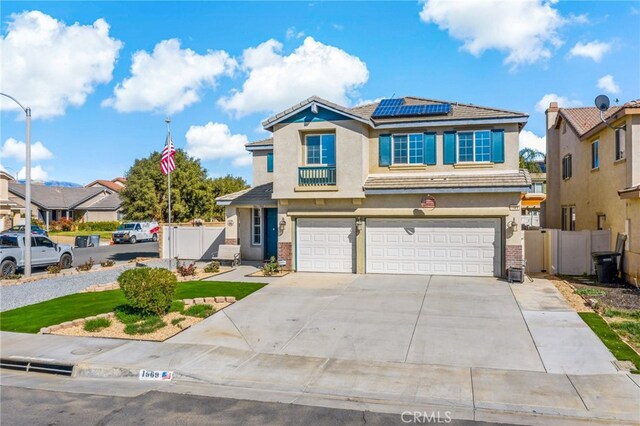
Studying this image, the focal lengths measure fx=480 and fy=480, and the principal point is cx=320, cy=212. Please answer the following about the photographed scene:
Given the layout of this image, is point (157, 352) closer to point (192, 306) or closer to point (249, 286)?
point (192, 306)

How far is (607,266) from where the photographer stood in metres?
16.2

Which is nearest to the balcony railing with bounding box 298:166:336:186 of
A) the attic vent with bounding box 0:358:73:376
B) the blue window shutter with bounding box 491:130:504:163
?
the blue window shutter with bounding box 491:130:504:163

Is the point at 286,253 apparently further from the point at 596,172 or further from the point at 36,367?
the point at 596,172

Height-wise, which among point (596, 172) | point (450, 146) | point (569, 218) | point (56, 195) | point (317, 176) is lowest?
point (569, 218)

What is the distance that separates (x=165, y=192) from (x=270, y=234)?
13.5m

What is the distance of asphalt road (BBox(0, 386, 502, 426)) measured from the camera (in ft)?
21.8

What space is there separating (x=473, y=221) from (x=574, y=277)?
421cm

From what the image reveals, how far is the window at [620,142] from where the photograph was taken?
17641 millimetres

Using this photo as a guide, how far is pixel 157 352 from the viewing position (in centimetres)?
977

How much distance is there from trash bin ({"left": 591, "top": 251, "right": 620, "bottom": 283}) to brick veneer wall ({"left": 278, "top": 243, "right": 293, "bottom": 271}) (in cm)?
1115

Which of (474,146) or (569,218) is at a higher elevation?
(474,146)

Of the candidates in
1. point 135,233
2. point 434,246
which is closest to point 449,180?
point 434,246

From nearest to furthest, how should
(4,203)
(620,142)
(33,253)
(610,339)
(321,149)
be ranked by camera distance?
(610,339) → (620,142) → (321,149) → (33,253) → (4,203)

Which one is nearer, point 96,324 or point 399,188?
point 96,324
